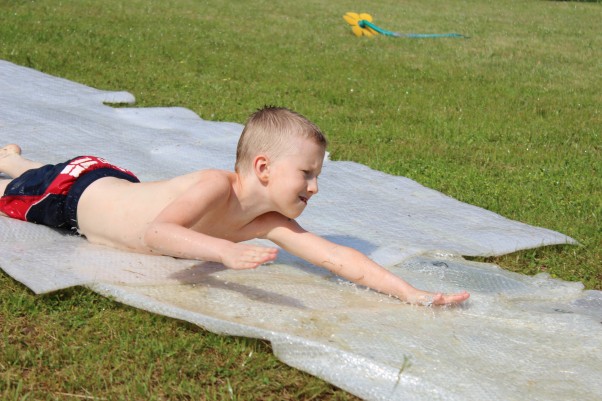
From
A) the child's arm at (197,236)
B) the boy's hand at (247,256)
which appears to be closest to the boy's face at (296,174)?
the child's arm at (197,236)

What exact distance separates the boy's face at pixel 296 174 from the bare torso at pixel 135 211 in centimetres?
20

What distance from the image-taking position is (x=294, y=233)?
358 centimetres

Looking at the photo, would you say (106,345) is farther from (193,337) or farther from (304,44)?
(304,44)

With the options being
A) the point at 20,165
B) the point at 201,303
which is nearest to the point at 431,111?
the point at 20,165

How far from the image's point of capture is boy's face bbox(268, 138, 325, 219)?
330 centimetres

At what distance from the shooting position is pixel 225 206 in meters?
3.44

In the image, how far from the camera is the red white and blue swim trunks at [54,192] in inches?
149

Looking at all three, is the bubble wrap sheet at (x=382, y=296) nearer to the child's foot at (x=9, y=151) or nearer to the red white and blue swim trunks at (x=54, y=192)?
the red white and blue swim trunks at (x=54, y=192)

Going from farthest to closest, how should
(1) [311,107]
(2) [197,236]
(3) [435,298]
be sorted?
(1) [311,107] < (3) [435,298] < (2) [197,236]

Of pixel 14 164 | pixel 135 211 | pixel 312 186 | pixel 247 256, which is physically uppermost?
pixel 312 186

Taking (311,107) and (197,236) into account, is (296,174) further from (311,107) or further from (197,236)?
(311,107)

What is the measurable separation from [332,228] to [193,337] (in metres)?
1.43

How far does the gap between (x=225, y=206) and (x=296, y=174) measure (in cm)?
32

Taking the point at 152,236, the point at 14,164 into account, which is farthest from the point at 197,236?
the point at 14,164
